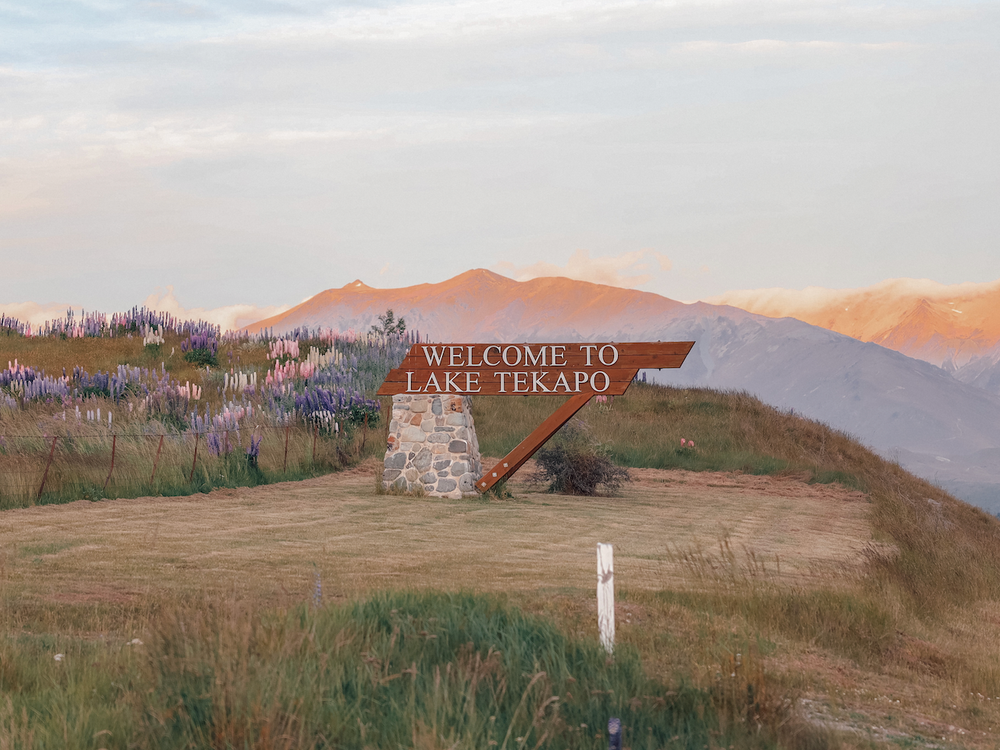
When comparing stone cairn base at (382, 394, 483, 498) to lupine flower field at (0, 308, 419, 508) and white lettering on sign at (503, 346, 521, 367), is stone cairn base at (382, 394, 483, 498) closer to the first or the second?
white lettering on sign at (503, 346, 521, 367)

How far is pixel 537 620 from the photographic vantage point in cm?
784

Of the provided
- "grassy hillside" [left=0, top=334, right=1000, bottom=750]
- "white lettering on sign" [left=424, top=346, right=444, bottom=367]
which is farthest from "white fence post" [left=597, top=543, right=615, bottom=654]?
"white lettering on sign" [left=424, top=346, right=444, bottom=367]

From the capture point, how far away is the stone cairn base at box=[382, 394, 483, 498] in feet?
65.4

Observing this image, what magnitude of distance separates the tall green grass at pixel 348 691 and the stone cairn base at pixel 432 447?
1237cm

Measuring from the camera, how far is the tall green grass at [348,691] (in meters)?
5.39

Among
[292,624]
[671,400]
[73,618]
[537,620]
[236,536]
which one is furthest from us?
[671,400]

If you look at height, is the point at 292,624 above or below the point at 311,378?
below

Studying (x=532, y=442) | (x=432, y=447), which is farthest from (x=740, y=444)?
(x=432, y=447)

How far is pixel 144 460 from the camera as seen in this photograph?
67.2 feet

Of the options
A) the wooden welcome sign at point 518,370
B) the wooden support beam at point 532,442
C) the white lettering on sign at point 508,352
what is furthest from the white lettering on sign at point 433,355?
the wooden support beam at point 532,442

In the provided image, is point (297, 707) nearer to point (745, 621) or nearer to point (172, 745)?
point (172, 745)

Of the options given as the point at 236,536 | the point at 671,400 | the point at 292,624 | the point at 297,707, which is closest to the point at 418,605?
the point at 292,624

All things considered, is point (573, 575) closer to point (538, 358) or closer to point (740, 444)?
point (538, 358)

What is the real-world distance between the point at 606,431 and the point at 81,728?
1040 inches
